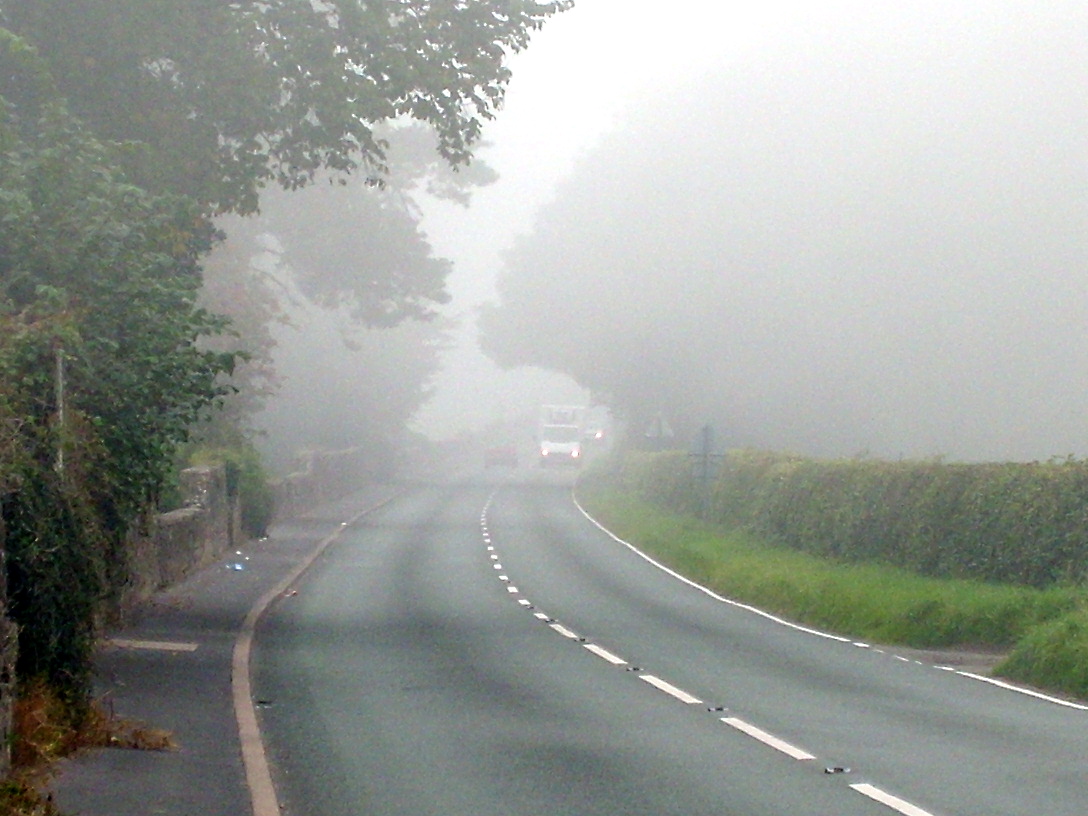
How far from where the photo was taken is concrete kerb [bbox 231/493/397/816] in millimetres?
8953

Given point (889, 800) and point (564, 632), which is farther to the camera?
point (564, 632)

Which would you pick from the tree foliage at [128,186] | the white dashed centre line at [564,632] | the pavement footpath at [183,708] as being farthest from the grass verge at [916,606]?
the tree foliage at [128,186]

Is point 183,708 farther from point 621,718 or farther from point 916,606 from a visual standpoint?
point 916,606

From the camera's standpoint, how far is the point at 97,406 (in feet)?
44.4

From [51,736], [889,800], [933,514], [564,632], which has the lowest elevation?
[564,632]

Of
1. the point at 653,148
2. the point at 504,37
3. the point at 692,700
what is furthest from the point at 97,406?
the point at 653,148

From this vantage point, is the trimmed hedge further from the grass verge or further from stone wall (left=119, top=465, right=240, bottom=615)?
stone wall (left=119, top=465, right=240, bottom=615)

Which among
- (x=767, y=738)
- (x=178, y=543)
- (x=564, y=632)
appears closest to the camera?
(x=767, y=738)

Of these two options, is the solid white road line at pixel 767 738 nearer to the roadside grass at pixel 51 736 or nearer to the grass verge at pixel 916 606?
the roadside grass at pixel 51 736

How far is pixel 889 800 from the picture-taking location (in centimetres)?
895

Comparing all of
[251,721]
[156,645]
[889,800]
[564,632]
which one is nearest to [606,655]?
[564,632]

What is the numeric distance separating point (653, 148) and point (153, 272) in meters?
52.2

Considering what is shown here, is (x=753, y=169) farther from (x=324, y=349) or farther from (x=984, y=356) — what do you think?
(x=324, y=349)

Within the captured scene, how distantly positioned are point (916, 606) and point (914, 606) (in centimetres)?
4
